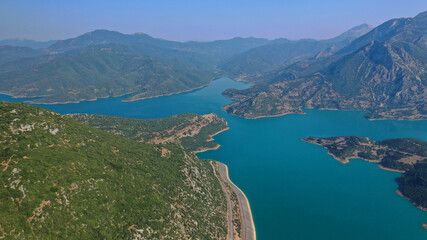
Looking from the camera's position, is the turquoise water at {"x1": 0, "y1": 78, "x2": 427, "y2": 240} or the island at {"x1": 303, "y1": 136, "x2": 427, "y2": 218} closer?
the turquoise water at {"x1": 0, "y1": 78, "x2": 427, "y2": 240}

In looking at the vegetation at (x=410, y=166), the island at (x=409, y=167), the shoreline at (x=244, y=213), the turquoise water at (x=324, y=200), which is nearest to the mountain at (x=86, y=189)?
the shoreline at (x=244, y=213)

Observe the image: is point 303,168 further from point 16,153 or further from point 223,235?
point 16,153

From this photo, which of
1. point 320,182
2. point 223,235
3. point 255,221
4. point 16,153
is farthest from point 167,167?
point 320,182

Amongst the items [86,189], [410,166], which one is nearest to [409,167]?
[410,166]

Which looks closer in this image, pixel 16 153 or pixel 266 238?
pixel 16 153

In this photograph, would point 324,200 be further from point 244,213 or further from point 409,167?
point 409,167

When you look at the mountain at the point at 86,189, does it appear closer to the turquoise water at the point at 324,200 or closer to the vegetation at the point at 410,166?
the turquoise water at the point at 324,200

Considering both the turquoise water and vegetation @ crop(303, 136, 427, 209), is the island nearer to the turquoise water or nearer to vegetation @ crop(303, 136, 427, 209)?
vegetation @ crop(303, 136, 427, 209)

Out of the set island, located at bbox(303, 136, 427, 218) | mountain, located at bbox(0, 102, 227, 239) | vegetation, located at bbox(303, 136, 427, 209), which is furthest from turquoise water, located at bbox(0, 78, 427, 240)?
mountain, located at bbox(0, 102, 227, 239)
